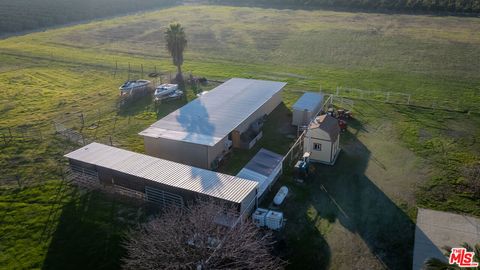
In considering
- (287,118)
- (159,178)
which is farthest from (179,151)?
(287,118)

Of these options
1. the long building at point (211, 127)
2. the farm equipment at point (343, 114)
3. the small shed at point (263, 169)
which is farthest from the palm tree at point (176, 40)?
the small shed at point (263, 169)

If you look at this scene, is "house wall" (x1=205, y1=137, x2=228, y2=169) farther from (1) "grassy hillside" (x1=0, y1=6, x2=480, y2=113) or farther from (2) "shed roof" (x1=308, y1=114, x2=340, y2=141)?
(1) "grassy hillside" (x1=0, y1=6, x2=480, y2=113)

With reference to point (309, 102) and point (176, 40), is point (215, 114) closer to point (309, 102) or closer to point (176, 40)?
point (309, 102)

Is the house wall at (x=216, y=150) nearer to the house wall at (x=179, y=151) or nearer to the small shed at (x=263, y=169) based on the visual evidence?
the house wall at (x=179, y=151)

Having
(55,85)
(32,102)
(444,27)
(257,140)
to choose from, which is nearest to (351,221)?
(257,140)

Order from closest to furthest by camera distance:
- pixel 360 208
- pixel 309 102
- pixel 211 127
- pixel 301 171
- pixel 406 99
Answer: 1. pixel 360 208
2. pixel 301 171
3. pixel 211 127
4. pixel 309 102
5. pixel 406 99

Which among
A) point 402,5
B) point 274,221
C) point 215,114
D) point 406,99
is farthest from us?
point 402,5
